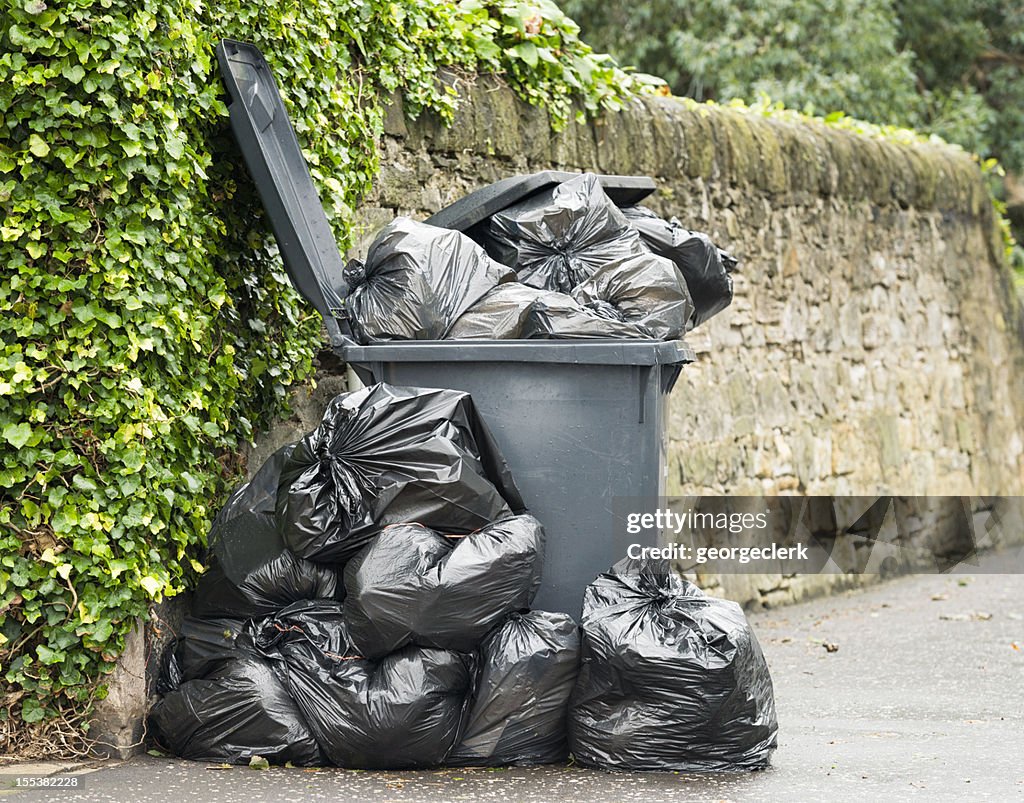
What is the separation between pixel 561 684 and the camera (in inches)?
155

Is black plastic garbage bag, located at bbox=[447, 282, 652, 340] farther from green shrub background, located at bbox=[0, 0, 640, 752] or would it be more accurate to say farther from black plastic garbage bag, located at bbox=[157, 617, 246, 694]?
black plastic garbage bag, located at bbox=[157, 617, 246, 694]

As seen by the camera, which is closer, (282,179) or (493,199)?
(282,179)

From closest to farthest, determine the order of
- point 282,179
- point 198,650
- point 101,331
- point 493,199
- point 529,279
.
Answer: point 101,331
point 198,650
point 282,179
point 529,279
point 493,199

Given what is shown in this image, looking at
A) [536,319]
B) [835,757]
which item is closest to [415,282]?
[536,319]

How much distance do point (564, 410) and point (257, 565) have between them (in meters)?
0.96

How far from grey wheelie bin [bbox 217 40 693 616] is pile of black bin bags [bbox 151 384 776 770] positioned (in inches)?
4.1

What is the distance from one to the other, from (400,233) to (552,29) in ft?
7.14

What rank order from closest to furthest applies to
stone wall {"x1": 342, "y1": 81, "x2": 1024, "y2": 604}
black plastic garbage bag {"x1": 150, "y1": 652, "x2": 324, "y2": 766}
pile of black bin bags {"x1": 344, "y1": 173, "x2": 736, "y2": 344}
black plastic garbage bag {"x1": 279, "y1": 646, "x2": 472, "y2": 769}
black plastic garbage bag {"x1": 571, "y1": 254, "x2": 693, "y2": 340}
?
black plastic garbage bag {"x1": 279, "y1": 646, "x2": 472, "y2": 769} < black plastic garbage bag {"x1": 150, "y1": 652, "x2": 324, "y2": 766} < pile of black bin bags {"x1": 344, "y1": 173, "x2": 736, "y2": 344} < black plastic garbage bag {"x1": 571, "y1": 254, "x2": 693, "y2": 340} < stone wall {"x1": 342, "y1": 81, "x2": 1024, "y2": 604}

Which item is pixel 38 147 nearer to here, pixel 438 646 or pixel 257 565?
pixel 257 565

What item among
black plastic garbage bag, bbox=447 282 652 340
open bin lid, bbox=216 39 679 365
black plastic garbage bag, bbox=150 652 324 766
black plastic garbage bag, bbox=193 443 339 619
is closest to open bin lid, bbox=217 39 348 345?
open bin lid, bbox=216 39 679 365

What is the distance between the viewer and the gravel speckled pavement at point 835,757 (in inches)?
145

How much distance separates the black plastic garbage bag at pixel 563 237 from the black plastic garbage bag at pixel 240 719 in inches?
59.0

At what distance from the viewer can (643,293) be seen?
14.4ft

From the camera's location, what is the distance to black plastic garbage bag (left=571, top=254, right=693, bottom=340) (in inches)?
171
